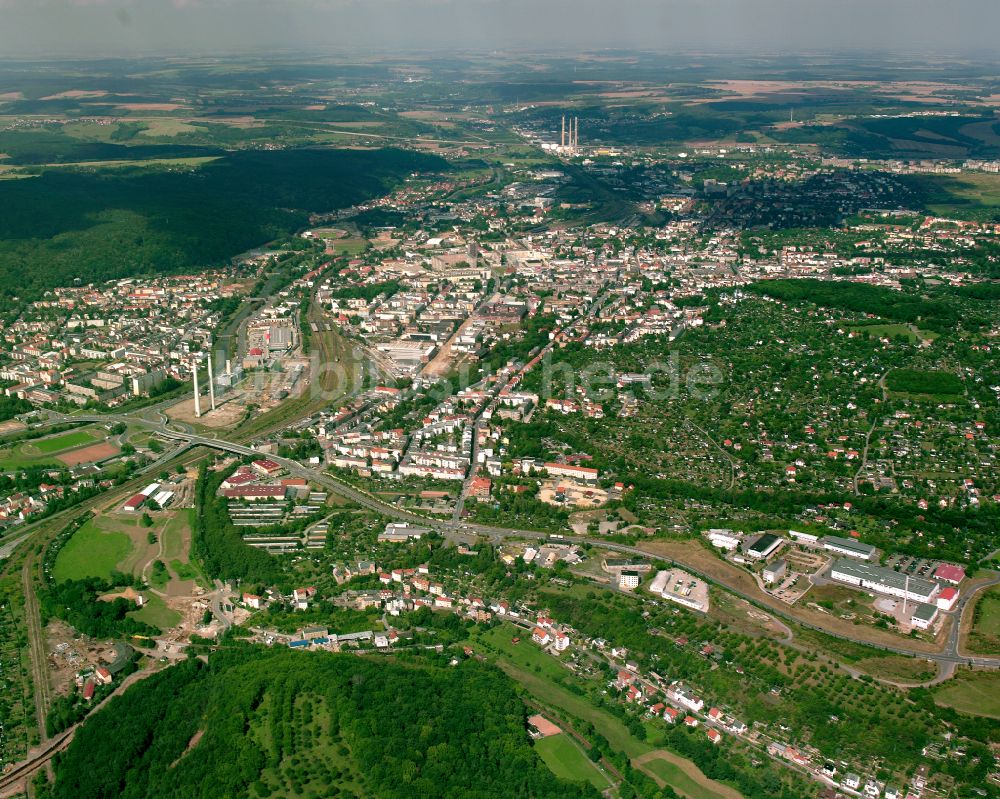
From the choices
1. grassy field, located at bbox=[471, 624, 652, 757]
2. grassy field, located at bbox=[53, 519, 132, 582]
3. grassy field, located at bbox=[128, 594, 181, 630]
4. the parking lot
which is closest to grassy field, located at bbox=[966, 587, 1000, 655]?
the parking lot

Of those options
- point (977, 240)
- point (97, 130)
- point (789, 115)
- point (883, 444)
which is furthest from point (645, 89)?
point (883, 444)

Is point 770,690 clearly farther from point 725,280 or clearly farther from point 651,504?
point 725,280

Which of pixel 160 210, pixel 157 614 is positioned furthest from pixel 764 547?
pixel 160 210

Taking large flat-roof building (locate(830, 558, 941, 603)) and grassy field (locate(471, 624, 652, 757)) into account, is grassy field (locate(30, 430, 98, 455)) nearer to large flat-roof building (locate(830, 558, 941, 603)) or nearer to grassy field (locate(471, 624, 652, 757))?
grassy field (locate(471, 624, 652, 757))

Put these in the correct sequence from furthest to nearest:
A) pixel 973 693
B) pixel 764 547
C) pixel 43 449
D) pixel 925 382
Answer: pixel 925 382 → pixel 43 449 → pixel 764 547 → pixel 973 693

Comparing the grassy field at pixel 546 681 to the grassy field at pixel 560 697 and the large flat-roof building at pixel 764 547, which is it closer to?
the grassy field at pixel 560 697

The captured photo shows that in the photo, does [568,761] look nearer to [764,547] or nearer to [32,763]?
[764,547]

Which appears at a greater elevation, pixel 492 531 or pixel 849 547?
pixel 849 547
